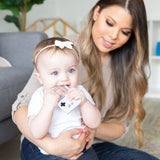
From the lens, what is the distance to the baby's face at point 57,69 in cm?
85

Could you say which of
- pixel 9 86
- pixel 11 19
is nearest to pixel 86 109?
pixel 9 86

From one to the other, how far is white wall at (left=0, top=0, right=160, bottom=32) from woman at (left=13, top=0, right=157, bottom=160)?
2.06 metres

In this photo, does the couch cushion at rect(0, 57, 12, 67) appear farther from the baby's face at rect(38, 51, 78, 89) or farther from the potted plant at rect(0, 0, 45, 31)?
the baby's face at rect(38, 51, 78, 89)

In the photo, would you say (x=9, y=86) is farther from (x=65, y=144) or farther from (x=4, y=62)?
(x=65, y=144)

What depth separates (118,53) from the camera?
4.18 ft

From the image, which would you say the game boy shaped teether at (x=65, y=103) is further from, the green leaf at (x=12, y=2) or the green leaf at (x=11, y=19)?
the green leaf at (x=11, y=19)

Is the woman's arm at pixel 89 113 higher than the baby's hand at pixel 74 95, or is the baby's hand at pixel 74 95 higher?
the baby's hand at pixel 74 95

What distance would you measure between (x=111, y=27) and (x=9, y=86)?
2.02ft

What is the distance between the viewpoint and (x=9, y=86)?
1.38 metres

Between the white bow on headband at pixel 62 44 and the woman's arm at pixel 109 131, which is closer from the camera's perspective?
the white bow on headband at pixel 62 44

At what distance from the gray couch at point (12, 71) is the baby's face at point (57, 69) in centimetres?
53

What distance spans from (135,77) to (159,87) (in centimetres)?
230

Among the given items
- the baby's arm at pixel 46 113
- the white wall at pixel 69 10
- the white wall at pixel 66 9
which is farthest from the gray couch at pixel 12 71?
the white wall at pixel 66 9

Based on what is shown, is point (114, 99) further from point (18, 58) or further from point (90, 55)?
point (18, 58)
